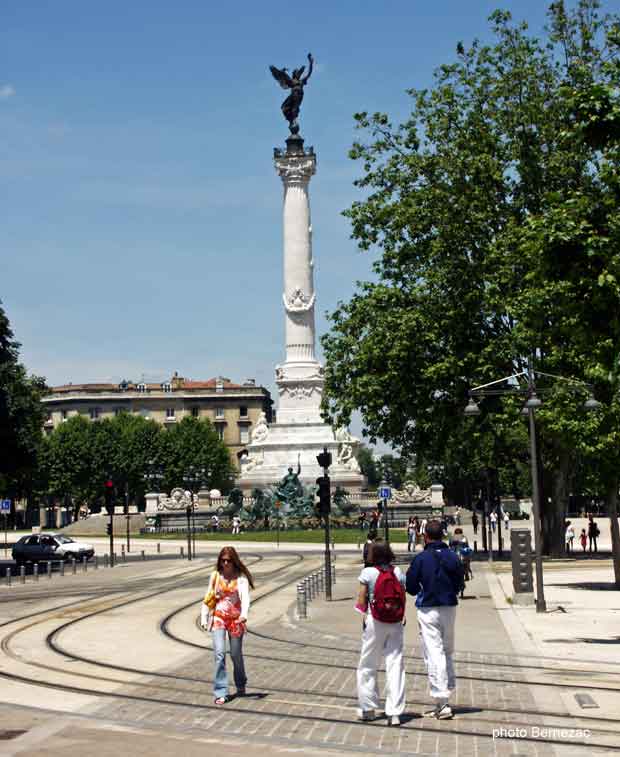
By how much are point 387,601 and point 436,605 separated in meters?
0.67

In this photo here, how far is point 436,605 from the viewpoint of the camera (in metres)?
12.3

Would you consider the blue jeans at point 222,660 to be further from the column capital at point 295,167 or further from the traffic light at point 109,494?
the column capital at point 295,167

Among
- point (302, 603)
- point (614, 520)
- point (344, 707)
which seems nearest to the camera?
point (344, 707)

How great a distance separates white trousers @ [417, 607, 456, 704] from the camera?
472 inches

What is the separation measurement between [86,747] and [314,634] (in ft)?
33.9

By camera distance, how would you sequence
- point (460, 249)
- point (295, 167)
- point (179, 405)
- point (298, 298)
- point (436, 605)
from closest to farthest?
point (436, 605)
point (460, 249)
point (298, 298)
point (295, 167)
point (179, 405)

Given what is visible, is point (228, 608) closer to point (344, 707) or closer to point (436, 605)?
point (344, 707)

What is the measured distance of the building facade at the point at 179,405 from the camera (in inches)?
6201

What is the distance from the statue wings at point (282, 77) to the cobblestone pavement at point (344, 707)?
77.8 metres

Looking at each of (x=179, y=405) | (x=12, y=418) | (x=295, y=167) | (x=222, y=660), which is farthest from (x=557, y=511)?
(x=179, y=405)

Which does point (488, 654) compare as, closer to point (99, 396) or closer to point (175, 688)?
point (175, 688)

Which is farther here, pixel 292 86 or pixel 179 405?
pixel 179 405

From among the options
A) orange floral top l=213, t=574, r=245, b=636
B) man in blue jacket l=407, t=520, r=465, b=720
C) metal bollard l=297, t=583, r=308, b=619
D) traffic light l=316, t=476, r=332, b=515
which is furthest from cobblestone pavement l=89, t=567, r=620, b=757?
traffic light l=316, t=476, r=332, b=515

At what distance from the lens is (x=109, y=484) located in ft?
150
